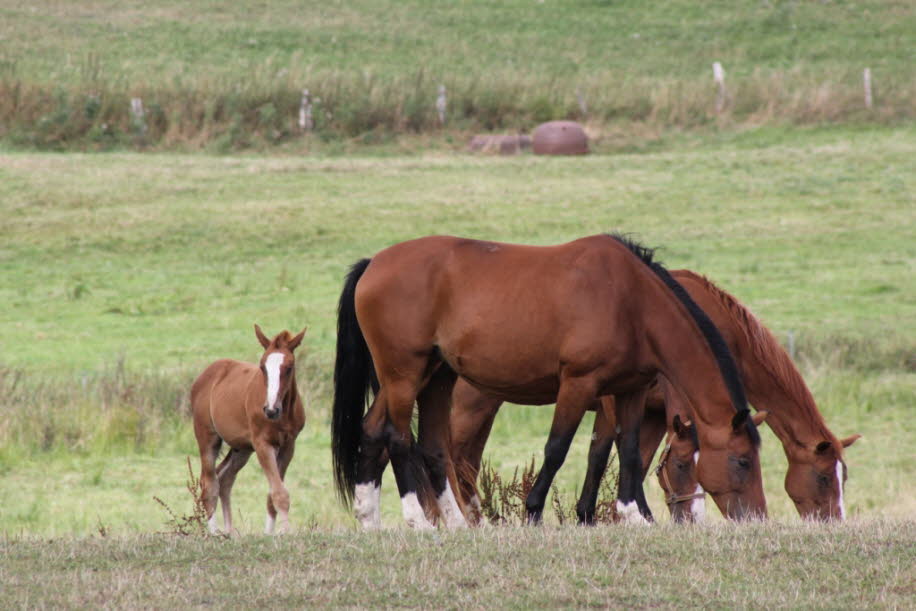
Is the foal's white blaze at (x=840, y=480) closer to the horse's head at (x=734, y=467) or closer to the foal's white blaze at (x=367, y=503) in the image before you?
the horse's head at (x=734, y=467)

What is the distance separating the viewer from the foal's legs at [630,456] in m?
8.42

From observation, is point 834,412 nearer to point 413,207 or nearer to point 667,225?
point 667,225

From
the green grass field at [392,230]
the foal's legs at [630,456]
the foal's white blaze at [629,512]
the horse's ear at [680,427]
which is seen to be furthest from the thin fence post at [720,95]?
the foal's white blaze at [629,512]

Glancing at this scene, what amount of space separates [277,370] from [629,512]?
9.19 ft

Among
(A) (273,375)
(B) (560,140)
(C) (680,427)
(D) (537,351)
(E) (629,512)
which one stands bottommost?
(B) (560,140)

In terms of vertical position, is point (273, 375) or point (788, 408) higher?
point (788, 408)

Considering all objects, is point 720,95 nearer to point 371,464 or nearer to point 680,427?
point 680,427

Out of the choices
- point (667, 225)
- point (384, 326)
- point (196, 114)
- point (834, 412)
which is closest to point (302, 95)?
point (196, 114)

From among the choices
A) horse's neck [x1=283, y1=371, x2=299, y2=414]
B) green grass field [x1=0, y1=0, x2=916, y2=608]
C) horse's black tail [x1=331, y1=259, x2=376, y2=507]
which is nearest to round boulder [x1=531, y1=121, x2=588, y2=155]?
green grass field [x1=0, y1=0, x2=916, y2=608]

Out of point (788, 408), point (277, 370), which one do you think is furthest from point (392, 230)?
point (788, 408)

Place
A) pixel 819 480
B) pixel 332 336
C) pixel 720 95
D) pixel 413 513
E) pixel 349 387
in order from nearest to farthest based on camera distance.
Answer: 1. pixel 819 480
2. pixel 413 513
3. pixel 349 387
4. pixel 332 336
5. pixel 720 95

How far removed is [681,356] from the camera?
26.5 feet

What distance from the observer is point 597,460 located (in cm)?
866

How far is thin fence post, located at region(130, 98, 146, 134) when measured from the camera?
1209 inches
